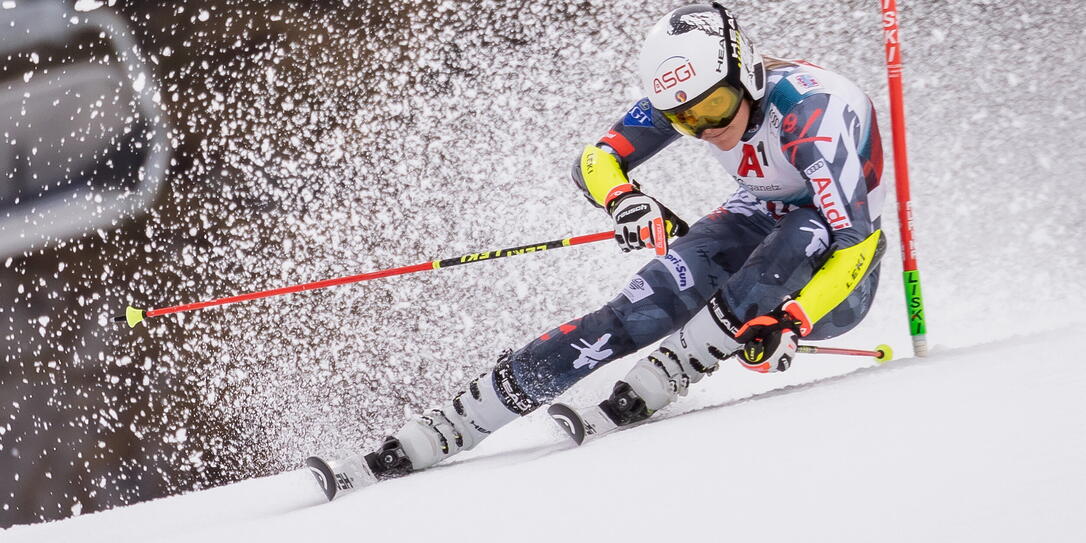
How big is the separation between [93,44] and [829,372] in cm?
452

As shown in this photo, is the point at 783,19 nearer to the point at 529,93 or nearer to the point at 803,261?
the point at 529,93

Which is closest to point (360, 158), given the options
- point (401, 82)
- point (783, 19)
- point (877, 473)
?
point (401, 82)

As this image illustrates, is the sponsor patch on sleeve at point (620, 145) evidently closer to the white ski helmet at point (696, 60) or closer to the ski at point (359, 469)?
the white ski helmet at point (696, 60)

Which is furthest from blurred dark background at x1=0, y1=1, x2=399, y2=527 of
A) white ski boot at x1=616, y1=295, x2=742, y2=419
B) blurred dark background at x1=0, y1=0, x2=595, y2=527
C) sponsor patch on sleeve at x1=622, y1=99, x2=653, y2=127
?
white ski boot at x1=616, y1=295, x2=742, y2=419

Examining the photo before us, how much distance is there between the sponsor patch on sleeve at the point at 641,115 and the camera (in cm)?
234

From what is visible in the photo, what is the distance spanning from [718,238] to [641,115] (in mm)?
417

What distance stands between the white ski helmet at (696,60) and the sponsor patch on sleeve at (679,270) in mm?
422

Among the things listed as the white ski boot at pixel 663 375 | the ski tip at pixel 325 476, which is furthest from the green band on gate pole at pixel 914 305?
the ski tip at pixel 325 476

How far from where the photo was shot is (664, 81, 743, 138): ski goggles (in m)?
1.98

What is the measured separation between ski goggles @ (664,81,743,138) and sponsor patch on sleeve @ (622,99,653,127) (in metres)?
0.25

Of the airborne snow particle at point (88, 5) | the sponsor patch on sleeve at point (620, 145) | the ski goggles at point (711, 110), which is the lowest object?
the sponsor patch on sleeve at point (620, 145)

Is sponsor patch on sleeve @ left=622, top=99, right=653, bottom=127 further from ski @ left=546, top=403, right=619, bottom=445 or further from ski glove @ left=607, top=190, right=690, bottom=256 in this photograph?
ski @ left=546, top=403, right=619, bottom=445

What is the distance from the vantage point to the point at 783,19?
13.4 ft

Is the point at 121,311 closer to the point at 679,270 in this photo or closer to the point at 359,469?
the point at 359,469
